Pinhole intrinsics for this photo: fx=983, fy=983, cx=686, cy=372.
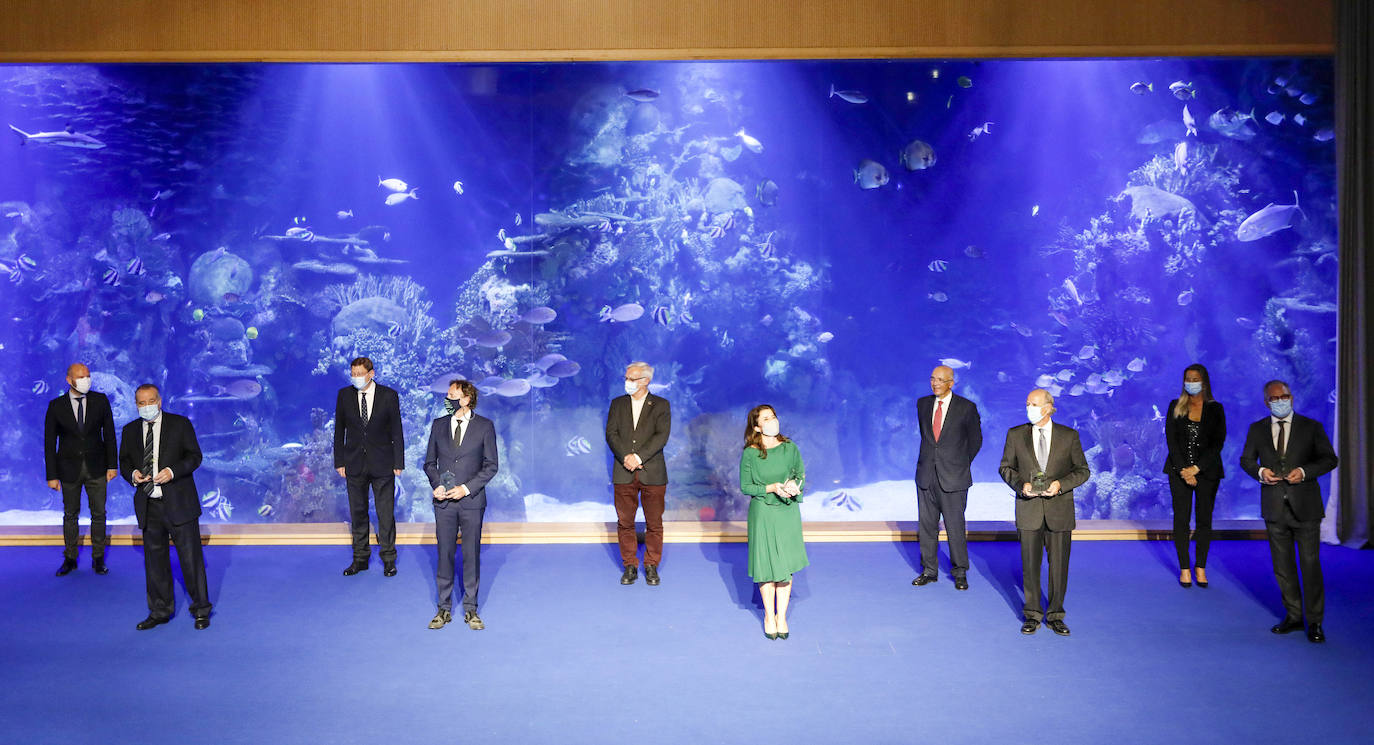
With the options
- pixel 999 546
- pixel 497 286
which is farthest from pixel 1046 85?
pixel 497 286

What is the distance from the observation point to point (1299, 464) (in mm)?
5824

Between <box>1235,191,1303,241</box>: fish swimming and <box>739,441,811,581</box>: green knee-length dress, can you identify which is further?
<box>1235,191,1303,241</box>: fish swimming

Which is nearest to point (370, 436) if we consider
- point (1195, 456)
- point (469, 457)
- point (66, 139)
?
point (469, 457)

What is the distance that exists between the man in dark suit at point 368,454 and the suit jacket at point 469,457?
1464mm

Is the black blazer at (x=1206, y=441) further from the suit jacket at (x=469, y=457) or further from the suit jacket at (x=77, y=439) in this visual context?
the suit jacket at (x=77, y=439)

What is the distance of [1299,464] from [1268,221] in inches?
158

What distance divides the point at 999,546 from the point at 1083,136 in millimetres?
3874

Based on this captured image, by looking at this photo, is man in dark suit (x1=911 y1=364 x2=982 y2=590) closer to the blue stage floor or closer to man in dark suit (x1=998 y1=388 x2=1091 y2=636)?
the blue stage floor

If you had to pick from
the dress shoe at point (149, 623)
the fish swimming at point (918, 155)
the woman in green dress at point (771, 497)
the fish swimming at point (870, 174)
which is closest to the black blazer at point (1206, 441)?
the woman in green dress at point (771, 497)

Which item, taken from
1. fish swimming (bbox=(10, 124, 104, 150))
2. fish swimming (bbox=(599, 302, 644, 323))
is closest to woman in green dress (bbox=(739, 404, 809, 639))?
fish swimming (bbox=(599, 302, 644, 323))

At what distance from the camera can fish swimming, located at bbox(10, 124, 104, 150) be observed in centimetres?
900

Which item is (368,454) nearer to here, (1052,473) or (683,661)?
(683,661)

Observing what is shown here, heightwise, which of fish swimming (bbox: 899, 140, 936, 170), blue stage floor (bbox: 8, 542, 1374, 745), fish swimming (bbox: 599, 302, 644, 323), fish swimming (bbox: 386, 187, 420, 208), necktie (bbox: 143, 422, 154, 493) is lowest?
blue stage floor (bbox: 8, 542, 1374, 745)

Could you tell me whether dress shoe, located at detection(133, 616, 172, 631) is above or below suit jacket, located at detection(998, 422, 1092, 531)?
below
